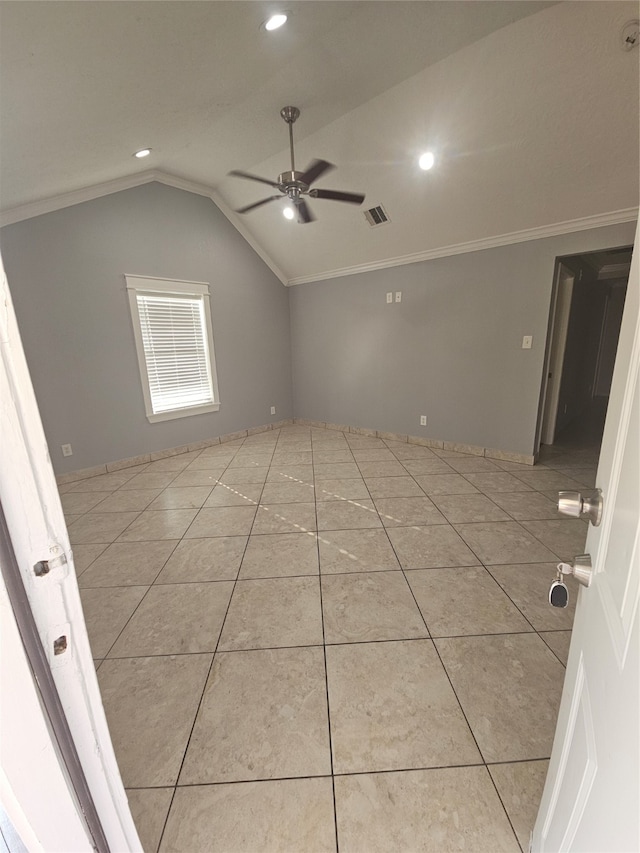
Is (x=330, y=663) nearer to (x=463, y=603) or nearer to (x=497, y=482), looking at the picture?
(x=463, y=603)

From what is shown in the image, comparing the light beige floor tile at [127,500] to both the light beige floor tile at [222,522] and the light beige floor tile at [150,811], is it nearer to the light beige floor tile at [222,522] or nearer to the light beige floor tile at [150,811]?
the light beige floor tile at [222,522]

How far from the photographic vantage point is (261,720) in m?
1.25

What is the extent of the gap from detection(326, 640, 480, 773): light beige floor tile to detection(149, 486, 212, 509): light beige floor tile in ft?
6.24

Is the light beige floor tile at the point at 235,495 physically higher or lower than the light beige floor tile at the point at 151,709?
higher

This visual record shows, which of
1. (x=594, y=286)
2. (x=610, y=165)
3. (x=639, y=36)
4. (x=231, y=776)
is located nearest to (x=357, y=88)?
(x=639, y=36)

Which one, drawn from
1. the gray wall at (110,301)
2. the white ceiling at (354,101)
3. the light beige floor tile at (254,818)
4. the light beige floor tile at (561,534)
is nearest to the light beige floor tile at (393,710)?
the light beige floor tile at (254,818)

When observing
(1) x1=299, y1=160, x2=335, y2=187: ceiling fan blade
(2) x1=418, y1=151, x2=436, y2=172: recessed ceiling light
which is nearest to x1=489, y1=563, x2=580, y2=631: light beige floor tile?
(1) x1=299, y1=160, x2=335, y2=187: ceiling fan blade

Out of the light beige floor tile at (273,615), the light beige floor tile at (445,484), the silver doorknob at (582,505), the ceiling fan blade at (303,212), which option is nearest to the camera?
the silver doorknob at (582,505)

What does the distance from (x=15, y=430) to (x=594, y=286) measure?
6831mm

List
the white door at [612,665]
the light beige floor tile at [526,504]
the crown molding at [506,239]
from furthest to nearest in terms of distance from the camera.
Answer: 1. the crown molding at [506,239]
2. the light beige floor tile at [526,504]
3. the white door at [612,665]

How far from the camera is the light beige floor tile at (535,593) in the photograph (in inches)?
64.3

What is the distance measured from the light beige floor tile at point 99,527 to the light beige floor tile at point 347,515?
1517 mm

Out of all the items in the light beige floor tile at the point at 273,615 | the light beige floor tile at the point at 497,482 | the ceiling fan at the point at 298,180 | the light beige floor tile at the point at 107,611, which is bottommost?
the light beige floor tile at the point at 107,611

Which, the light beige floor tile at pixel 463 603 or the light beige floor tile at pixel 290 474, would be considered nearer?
the light beige floor tile at pixel 463 603
